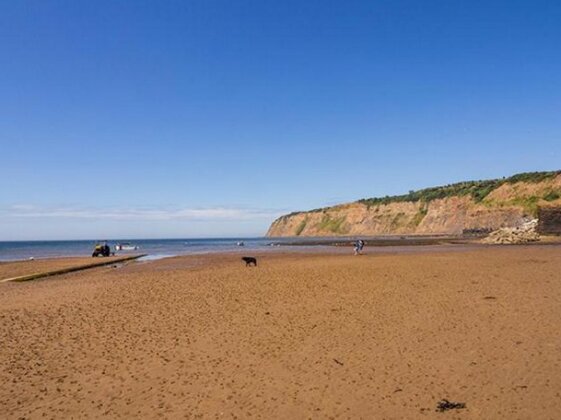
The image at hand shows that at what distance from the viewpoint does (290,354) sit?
9312mm

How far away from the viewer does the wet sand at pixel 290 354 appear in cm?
683

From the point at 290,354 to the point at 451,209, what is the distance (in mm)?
127892

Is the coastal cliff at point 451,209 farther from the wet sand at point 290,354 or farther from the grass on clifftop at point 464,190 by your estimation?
the wet sand at point 290,354

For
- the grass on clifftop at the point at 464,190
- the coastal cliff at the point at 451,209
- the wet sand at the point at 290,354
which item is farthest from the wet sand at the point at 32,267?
the grass on clifftop at the point at 464,190

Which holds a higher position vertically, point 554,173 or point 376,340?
point 554,173

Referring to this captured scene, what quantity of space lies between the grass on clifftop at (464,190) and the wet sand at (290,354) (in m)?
97.8

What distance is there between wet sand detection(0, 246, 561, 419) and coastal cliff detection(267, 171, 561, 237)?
175ft

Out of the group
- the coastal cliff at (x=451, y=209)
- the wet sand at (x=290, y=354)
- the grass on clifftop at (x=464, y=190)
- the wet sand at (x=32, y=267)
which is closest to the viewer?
the wet sand at (x=290, y=354)

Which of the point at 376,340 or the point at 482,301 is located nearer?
the point at 376,340

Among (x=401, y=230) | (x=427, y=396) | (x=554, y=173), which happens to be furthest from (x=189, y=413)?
(x=401, y=230)

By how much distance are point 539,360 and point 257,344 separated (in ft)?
18.2

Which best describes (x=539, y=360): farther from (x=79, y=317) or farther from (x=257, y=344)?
(x=79, y=317)

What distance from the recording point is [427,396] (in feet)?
22.9

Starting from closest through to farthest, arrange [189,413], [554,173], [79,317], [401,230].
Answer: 1. [189,413]
2. [79,317]
3. [554,173]
4. [401,230]
